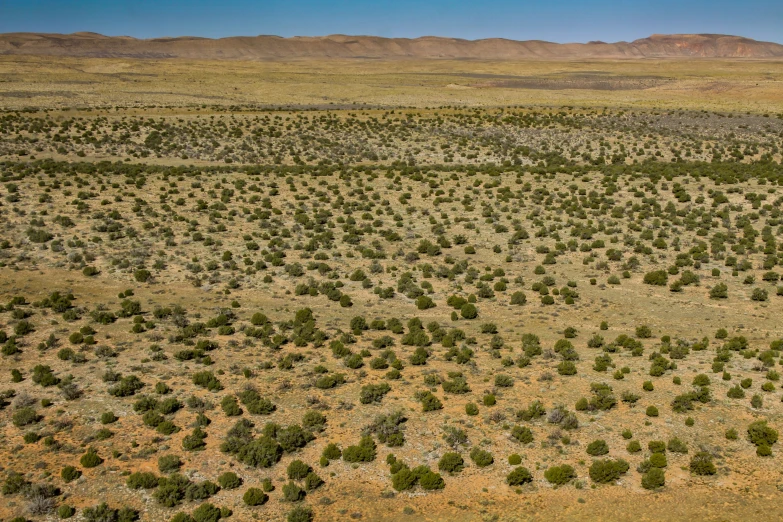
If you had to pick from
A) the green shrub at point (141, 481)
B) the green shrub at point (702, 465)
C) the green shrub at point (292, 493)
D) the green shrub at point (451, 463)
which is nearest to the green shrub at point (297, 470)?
the green shrub at point (292, 493)

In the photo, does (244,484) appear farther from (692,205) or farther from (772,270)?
(692,205)

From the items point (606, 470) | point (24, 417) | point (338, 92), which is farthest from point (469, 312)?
point (338, 92)

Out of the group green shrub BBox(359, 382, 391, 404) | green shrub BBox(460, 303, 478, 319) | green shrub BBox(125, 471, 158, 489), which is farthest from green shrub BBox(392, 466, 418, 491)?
green shrub BBox(460, 303, 478, 319)

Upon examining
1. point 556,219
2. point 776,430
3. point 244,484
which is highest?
point 556,219

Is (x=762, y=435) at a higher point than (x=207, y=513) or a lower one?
higher

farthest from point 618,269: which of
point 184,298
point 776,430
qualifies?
point 184,298

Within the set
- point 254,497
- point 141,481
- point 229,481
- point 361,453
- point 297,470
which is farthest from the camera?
point 361,453

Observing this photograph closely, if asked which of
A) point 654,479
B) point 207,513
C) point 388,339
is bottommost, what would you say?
point 207,513

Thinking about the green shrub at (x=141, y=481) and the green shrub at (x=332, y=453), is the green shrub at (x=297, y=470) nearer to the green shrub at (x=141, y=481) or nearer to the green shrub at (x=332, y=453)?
the green shrub at (x=332, y=453)

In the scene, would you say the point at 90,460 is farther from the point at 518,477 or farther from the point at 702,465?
the point at 702,465
